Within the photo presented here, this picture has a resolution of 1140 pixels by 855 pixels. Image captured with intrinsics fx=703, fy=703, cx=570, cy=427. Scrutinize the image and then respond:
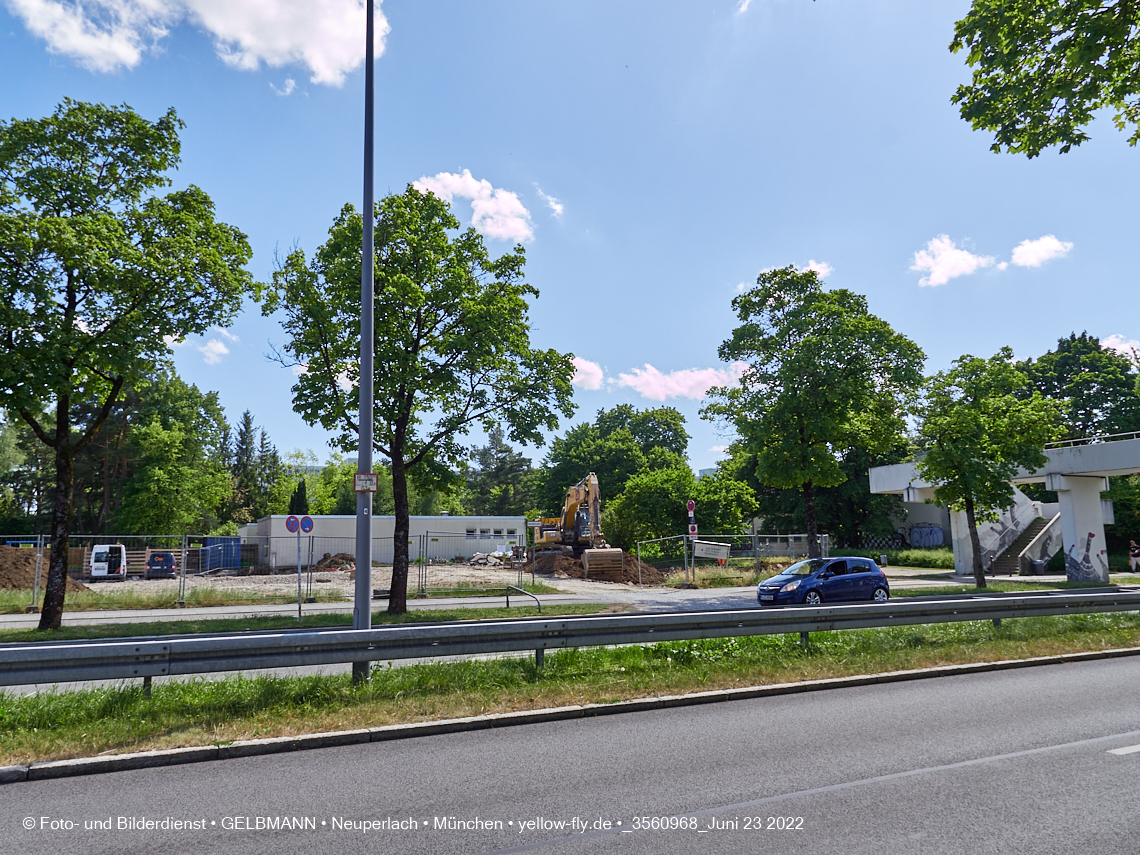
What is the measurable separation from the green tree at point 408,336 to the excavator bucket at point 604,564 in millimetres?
14436

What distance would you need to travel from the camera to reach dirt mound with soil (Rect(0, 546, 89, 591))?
28720mm

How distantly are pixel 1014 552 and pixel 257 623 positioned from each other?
34.3 meters

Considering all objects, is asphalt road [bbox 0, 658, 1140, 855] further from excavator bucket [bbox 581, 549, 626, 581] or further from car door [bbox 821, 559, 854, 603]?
excavator bucket [bbox 581, 549, 626, 581]

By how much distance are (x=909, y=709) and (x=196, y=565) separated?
1681 inches

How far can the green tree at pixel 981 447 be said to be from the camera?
965 inches

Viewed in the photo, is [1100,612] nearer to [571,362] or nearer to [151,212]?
[571,362]

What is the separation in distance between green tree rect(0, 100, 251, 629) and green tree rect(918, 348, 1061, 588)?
23.1 metres

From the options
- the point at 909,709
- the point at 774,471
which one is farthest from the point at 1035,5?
the point at 774,471

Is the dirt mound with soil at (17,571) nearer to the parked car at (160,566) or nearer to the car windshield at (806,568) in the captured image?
the parked car at (160,566)

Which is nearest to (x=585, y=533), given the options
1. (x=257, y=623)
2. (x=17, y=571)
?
(x=257, y=623)

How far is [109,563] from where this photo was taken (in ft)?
124

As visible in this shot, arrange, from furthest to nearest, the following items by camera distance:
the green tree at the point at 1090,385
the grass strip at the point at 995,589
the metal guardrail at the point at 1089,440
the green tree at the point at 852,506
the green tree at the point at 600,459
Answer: the green tree at the point at 600,459 < the green tree at the point at 1090,385 < the green tree at the point at 852,506 < the metal guardrail at the point at 1089,440 < the grass strip at the point at 995,589

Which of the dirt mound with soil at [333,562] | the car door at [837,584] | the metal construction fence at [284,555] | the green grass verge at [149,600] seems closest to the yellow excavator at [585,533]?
the metal construction fence at [284,555]

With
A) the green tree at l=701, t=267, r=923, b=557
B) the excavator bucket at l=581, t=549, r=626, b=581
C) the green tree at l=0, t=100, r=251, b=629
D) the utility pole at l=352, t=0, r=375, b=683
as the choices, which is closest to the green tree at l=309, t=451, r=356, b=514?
the excavator bucket at l=581, t=549, r=626, b=581
